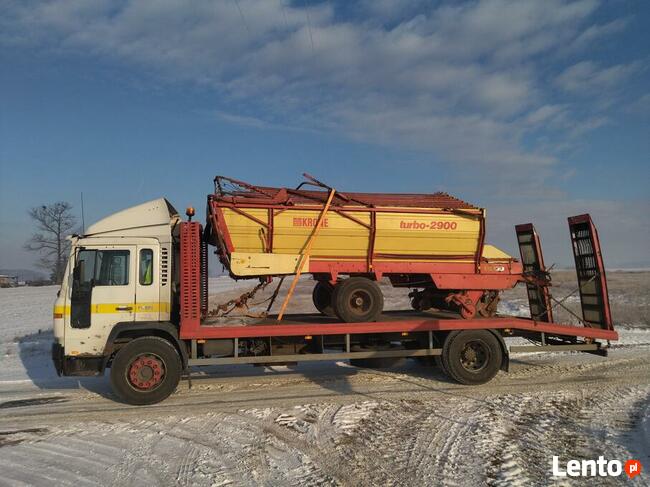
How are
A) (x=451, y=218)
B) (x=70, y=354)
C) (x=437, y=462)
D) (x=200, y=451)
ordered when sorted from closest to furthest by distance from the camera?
(x=437, y=462)
(x=200, y=451)
(x=70, y=354)
(x=451, y=218)

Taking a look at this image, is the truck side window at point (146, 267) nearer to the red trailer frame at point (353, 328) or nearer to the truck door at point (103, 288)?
the truck door at point (103, 288)

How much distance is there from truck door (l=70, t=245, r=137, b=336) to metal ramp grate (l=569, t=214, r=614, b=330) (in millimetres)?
8567

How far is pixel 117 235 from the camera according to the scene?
7.92 meters

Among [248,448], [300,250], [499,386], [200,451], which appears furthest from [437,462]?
[300,250]

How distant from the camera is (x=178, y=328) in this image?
789 cm

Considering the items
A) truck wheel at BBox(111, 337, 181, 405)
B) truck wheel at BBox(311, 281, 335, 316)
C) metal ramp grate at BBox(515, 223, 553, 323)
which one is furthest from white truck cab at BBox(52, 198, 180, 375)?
metal ramp grate at BBox(515, 223, 553, 323)

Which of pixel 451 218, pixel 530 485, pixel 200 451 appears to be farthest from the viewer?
pixel 451 218

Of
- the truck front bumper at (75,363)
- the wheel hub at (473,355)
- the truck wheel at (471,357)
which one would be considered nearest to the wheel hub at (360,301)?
the truck wheel at (471,357)

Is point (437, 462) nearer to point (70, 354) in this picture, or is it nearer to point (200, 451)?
point (200, 451)

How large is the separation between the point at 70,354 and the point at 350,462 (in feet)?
16.4

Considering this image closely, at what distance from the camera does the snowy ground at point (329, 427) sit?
4910 millimetres

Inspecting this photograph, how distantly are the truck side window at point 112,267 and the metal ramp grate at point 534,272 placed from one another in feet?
24.9

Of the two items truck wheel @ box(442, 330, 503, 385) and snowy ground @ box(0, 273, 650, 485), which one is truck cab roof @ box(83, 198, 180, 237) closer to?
snowy ground @ box(0, 273, 650, 485)

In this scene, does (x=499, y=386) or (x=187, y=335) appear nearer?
(x=187, y=335)
